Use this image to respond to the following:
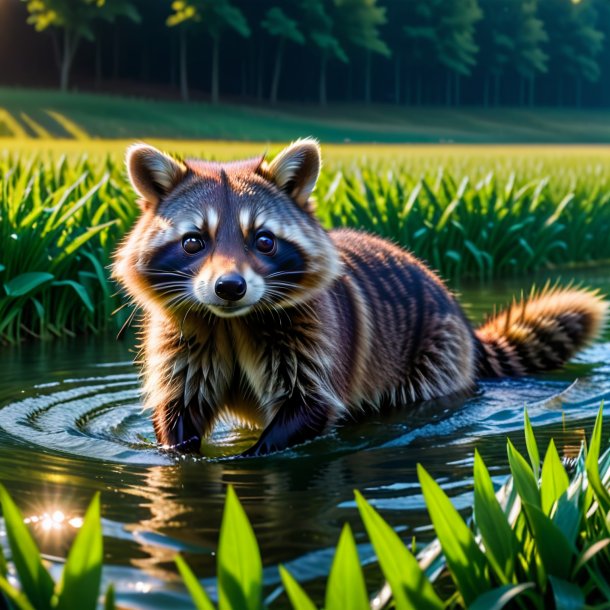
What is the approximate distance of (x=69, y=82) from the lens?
64750mm

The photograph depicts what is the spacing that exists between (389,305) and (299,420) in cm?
102

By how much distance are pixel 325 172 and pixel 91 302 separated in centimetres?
447

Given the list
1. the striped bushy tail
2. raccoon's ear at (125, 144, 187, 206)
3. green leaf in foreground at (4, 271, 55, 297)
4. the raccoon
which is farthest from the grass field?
the striped bushy tail

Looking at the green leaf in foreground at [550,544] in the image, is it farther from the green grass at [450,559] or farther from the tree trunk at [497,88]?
the tree trunk at [497,88]

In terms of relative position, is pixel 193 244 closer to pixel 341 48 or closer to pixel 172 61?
pixel 172 61

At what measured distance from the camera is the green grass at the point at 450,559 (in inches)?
86.4

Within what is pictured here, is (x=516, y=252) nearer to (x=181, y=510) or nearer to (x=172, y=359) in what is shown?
(x=172, y=359)

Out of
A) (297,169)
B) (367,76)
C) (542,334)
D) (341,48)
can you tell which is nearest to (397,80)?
(367,76)

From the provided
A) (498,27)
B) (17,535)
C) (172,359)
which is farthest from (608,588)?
(498,27)

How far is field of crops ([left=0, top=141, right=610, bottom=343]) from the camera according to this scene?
714cm

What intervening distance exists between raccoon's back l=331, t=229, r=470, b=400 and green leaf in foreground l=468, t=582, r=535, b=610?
104 inches

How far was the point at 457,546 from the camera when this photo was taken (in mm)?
2510

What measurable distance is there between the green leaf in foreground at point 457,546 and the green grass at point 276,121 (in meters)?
27.6

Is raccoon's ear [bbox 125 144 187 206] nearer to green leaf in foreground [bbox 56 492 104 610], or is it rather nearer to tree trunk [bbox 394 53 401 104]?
green leaf in foreground [bbox 56 492 104 610]
